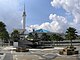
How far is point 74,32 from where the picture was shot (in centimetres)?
13938

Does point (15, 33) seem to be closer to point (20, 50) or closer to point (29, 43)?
point (29, 43)

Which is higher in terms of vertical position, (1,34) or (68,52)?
(1,34)

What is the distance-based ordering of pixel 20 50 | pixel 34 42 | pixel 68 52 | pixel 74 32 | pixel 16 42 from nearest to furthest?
pixel 68 52
pixel 20 50
pixel 16 42
pixel 74 32
pixel 34 42

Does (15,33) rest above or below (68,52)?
above

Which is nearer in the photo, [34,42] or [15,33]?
[34,42]

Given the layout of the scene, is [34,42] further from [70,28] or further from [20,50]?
[20,50]

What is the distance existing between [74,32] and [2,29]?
42.6m

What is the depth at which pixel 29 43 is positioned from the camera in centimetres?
14375

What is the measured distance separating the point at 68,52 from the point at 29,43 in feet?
239

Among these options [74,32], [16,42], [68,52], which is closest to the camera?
[68,52]

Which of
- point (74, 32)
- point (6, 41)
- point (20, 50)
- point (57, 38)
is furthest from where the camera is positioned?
point (6, 41)

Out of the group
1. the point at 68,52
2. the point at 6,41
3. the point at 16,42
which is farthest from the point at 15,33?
the point at 68,52

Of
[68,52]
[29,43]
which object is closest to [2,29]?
[29,43]

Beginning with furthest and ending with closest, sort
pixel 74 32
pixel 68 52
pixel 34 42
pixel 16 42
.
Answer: pixel 34 42 → pixel 74 32 → pixel 16 42 → pixel 68 52
